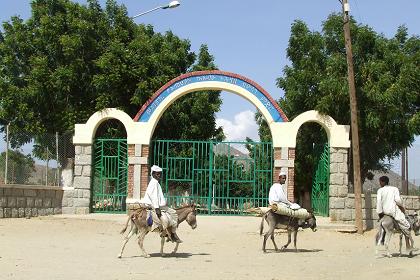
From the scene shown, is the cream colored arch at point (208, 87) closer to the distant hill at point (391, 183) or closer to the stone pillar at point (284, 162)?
the stone pillar at point (284, 162)

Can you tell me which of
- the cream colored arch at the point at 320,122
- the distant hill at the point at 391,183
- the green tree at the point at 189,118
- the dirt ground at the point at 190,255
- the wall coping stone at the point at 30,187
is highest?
the green tree at the point at 189,118

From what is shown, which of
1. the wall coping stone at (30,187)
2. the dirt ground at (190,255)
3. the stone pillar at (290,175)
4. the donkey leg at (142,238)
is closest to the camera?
the dirt ground at (190,255)

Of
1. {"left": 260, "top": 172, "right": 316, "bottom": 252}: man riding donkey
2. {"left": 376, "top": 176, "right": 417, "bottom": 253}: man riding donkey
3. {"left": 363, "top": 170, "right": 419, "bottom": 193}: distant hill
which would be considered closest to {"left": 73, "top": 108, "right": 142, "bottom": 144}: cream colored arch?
{"left": 260, "top": 172, "right": 316, "bottom": 252}: man riding donkey

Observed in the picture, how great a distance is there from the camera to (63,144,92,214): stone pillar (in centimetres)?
1967

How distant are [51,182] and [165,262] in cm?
1032

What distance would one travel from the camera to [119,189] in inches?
819

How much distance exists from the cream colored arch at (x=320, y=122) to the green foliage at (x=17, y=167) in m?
7.94

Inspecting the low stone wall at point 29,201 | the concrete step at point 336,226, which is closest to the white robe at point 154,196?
the concrete step at point 336,226

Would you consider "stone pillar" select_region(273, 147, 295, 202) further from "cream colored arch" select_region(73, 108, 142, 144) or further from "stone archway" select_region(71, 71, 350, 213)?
"cream colored arch" select_region(73, 108, 142, 144)

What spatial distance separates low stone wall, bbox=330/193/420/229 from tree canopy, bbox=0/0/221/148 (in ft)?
24.9

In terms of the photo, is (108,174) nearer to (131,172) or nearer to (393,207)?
(131,172)

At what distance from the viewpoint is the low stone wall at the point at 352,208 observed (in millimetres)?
18562

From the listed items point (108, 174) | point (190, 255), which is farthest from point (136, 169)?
point (190, 255)

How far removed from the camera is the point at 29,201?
19078 millimetres
